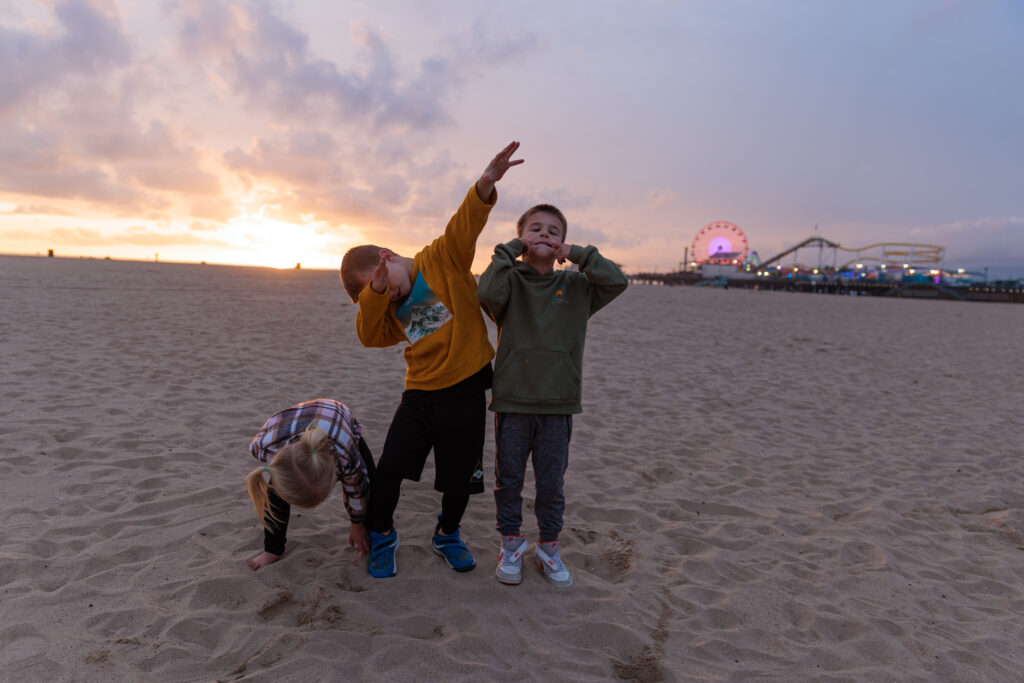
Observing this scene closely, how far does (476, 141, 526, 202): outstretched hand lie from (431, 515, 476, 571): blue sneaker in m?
1.71

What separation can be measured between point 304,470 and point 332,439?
205mm

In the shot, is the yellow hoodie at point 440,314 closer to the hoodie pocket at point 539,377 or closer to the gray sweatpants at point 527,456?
the hoodie pocket at point 539,377

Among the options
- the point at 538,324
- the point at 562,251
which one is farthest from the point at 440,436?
the point at 562,251

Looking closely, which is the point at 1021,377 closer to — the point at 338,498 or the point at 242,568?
the point at 338,498

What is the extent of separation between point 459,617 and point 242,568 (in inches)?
44.5

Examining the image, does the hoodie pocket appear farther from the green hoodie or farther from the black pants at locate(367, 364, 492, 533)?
the black pants at locate(367, 364, 492, 533)

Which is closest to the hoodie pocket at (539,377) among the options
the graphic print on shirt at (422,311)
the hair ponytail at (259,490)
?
the graphic print on shirt at (422,311)

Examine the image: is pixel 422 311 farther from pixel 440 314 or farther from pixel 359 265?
pixel 359 265

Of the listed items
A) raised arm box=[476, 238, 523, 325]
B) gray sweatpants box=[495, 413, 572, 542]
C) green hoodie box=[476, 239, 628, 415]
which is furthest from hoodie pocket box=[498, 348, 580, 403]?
raised arm box=[476, 238, 523, 325]

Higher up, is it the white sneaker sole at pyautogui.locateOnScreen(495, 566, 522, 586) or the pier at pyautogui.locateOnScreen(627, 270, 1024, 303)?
the pier at pyautogui.locateOnScreen(627, 270, 1024, 303)

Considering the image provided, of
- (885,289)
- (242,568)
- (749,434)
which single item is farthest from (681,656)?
(885,289)

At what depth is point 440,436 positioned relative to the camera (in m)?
2.54

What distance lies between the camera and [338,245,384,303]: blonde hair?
2559 millimetres

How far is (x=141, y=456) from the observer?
4.04 metres
